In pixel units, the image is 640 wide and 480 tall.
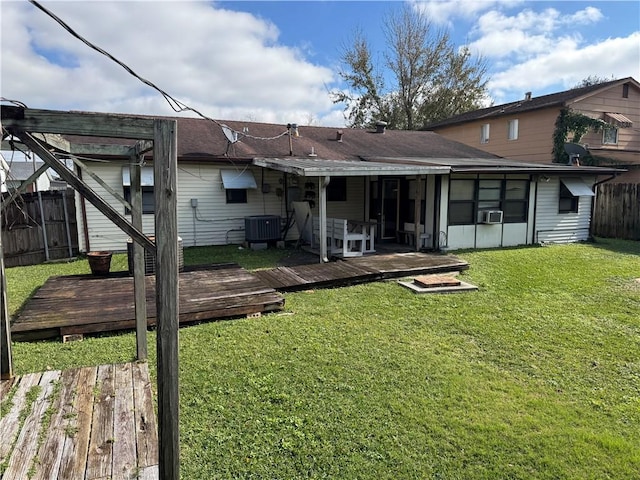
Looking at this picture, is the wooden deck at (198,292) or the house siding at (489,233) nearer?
the wooden deck at (198,292)

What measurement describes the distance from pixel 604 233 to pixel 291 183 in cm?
1069

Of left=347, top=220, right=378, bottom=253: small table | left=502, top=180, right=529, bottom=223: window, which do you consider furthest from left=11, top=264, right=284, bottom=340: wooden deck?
left=502, top=180, right=529, bottom=223: window

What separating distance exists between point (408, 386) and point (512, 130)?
688 inches

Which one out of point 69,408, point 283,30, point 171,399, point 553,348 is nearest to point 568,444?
point 553,348

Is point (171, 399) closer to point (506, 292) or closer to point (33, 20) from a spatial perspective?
point (33, 20)

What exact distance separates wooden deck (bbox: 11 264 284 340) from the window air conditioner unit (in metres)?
6.75

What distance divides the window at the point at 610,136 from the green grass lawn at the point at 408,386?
12.9 m

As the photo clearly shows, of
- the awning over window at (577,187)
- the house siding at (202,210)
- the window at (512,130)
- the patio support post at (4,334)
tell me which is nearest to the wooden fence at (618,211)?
the awning over window at (577,187)

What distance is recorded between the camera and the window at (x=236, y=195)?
11148mm

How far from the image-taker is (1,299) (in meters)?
2.89

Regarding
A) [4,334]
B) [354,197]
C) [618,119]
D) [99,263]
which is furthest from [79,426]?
[618,119]

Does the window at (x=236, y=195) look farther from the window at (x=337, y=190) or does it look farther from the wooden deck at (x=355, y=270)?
the wooden deck at (x=355, y=270)

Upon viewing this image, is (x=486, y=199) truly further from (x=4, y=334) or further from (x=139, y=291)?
(x=4, y=334)

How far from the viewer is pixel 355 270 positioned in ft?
25.1
